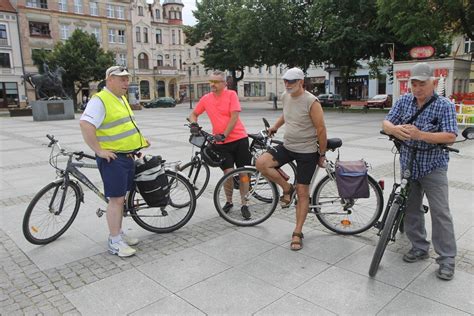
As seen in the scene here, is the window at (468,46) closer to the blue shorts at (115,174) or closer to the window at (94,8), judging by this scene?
the window at (94,8)

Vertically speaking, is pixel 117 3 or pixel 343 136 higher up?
pixel 117 3

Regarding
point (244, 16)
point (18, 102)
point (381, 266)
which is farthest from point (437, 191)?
point (18, 102)

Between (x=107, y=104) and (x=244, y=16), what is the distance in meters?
25.4

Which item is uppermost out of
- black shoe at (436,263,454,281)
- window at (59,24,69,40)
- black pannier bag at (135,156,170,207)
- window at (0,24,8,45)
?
window at (59,24,69,40)

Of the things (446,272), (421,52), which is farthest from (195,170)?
(421,52)

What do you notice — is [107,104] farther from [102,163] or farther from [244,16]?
[244,16]

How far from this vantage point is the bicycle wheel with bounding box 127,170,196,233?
14.4 feet

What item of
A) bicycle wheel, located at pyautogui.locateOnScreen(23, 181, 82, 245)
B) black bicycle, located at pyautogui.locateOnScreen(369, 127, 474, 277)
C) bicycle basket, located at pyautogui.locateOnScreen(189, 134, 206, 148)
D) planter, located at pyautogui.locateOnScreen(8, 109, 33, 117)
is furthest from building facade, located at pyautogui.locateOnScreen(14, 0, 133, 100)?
black bicycle, located at pyautogui.locateOnScreen(369, 127, 474, 277)

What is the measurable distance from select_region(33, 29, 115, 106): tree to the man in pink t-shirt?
32.6 meters

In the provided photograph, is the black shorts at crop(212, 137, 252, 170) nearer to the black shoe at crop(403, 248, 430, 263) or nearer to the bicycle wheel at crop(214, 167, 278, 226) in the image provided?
the bicycle wheel at crop(214, 167, 278, 226)

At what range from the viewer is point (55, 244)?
169 inches

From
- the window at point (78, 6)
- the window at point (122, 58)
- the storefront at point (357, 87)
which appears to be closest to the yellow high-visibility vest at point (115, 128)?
the storefront at point (357, 87)

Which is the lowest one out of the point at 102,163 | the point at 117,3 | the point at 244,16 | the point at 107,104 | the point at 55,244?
the point at 55,244

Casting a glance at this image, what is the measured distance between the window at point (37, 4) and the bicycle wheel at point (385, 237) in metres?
50.0
